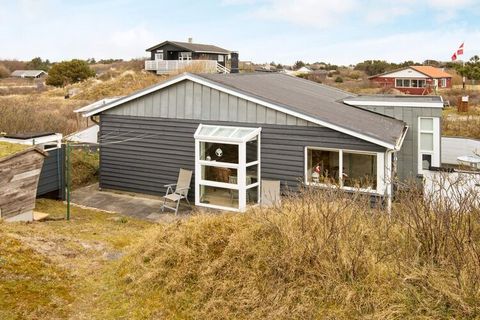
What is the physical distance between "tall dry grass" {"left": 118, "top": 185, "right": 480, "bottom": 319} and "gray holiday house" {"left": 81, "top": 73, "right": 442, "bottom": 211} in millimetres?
4475

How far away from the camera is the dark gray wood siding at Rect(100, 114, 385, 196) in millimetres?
10891

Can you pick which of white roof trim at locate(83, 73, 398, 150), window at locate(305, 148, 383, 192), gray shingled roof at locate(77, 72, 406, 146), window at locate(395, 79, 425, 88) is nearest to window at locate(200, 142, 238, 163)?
white roof trim at locate(83, 73, 398, 150)

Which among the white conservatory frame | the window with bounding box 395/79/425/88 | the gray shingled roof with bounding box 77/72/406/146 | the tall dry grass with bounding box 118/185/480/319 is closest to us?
the tall dry grass with bounding box 118/185/480/319

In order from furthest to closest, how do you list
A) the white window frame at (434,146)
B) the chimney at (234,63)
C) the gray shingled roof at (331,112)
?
the chimney at (234,63) → the white window frame at (434,146) → the gray shingled roof at (331,112)

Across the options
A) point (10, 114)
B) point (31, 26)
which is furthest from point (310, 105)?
point (31, 26)

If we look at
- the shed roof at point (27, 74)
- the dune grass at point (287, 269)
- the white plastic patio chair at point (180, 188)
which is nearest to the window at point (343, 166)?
the white plastic patio chair at point (180, 188)

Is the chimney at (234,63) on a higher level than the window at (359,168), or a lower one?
higher

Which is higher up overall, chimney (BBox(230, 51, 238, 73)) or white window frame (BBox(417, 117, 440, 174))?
chimney (BBox(230, 51, 238, 73))

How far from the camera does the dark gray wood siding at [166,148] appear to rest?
35.7ft

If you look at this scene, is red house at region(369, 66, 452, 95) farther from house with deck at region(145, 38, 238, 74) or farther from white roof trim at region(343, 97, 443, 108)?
white roof trim at region(343, 97, 443, 108)

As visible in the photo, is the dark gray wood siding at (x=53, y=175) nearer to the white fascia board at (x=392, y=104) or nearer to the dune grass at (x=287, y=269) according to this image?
the dune grass at (x=287, y=269)

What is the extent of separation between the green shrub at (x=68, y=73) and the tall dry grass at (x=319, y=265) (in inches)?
1983

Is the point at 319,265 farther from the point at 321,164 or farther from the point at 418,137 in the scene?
the point at 418,137

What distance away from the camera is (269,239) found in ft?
17.8
